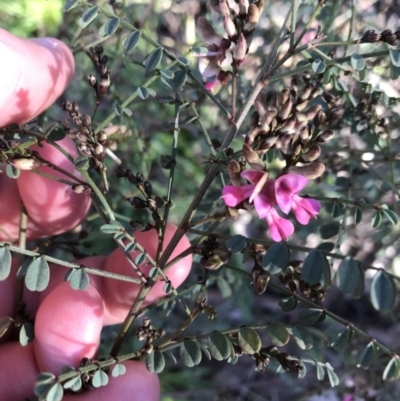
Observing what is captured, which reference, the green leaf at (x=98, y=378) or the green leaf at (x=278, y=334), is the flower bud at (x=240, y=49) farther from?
the green leaf at (x=98, y=378)

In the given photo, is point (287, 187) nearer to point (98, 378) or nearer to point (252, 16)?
point (252, 16)

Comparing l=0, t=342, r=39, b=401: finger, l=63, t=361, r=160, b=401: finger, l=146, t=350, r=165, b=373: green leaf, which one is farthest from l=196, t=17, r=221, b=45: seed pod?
l=0, t=342, r=39, b=401: finger

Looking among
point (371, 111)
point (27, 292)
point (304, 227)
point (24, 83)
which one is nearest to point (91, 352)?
point (27, 292)

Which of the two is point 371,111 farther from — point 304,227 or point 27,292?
point 27,292

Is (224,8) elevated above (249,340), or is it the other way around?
(224,8)

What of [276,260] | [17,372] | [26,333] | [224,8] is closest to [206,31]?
[224,8]

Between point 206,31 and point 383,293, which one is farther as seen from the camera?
Result: point 206,31

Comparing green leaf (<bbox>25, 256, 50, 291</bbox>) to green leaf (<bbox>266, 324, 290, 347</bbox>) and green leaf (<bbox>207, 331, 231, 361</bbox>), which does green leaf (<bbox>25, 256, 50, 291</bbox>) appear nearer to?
green leaf (<bbox>207, 331, 231, 361</bbox>)
